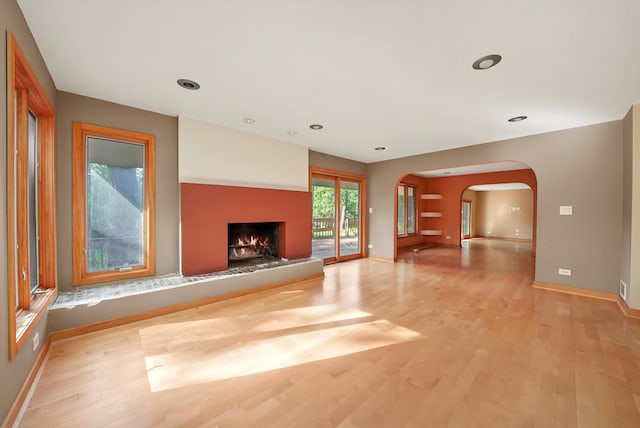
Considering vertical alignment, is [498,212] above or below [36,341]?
above

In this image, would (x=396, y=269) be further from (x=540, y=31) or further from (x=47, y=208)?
(x=47, y=208)

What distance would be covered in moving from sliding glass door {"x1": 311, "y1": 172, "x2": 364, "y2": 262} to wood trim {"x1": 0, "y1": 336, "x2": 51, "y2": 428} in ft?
14.1

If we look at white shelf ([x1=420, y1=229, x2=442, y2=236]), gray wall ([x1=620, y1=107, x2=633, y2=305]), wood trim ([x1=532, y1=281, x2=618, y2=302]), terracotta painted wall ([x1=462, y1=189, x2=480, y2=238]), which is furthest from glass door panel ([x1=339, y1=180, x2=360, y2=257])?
terracotta painted wall ([x1=462, y1=189, x2=480, y2=238])

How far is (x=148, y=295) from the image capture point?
9.71 ft

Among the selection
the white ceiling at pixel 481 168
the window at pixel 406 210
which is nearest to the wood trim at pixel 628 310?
the white ceiling at pixel 481 168

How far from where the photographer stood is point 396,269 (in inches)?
221

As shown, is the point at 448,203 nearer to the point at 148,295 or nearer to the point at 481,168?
the point at 481,168

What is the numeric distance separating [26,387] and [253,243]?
3302mm

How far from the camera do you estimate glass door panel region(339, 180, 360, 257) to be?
254 inches

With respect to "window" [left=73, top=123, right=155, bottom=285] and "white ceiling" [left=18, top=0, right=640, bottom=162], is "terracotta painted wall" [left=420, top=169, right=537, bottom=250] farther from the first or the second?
"window" [left=73, top=123, right=155, bottom=285]

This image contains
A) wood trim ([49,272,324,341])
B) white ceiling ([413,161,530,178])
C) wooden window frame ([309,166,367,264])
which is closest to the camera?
wood trim ([49,272,324,341])

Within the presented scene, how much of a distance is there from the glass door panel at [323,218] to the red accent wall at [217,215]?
3.70 ft

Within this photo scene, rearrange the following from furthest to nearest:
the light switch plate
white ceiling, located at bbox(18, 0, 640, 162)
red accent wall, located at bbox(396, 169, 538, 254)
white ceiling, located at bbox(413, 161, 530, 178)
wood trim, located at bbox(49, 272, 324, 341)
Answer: red accent wall, located at bbox(396, 169, 538, 254) → white ceiling, located at bbox(413, 161, 530, 178) → the light switch plate → wood trim, located at bbox(49, 272, 324, 341) → white ceiling, located at bbox(18, 0, 640, 162)

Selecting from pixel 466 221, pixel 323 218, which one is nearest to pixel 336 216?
pixel 323 218
